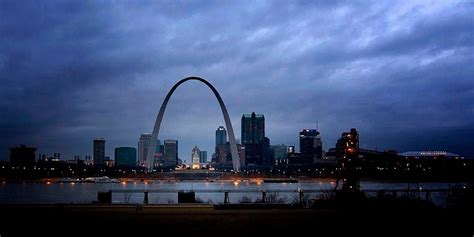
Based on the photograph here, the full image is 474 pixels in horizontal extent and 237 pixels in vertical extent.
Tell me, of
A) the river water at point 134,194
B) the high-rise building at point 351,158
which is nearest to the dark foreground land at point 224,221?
the high-rise building at point 351,158

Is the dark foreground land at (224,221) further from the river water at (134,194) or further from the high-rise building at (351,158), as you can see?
the river water at (134,194)

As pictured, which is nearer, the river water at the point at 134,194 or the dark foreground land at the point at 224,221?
the dark foreground land at the point at 224,221

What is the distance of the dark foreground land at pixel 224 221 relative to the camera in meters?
16.5

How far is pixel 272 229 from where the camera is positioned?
17156 millimetres

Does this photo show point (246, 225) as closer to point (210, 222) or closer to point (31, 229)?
point (210, 222)

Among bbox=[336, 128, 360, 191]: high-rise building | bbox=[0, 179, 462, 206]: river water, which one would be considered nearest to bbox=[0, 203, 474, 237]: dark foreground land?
bbox=[336, 128, 360, 191]: high-rise building

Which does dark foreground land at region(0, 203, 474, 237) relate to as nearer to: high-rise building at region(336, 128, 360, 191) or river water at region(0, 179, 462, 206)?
high-rise building at region(336, 128, 360, 191)

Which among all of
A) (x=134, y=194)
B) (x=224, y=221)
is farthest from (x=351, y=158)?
(x=134, y=194)

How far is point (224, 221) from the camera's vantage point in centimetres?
1900

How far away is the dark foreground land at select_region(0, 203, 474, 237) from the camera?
54.3 feet

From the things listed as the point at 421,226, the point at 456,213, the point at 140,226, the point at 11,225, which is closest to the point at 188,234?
the point at 140,226

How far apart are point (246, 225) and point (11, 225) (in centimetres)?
778

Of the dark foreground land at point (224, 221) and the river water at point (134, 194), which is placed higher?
the dark foreground land at point (224, 221)

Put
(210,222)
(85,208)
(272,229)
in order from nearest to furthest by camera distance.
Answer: (272,229)
(210,222)
(85,208)
